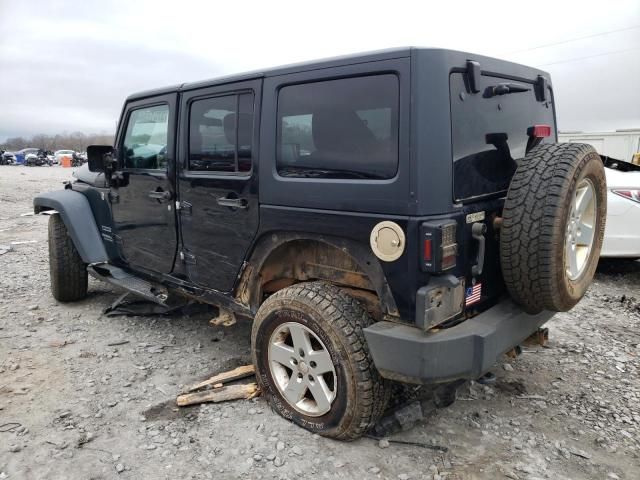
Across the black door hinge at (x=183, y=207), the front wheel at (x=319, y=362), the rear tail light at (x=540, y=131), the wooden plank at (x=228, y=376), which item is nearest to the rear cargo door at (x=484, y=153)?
the rear tail light at (x=540, y=131)

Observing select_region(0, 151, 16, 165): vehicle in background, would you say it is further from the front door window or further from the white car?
the white car

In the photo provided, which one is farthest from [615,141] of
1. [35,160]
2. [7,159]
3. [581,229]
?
[7,159]

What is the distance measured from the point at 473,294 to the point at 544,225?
50 centimetres

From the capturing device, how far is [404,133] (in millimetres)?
2248

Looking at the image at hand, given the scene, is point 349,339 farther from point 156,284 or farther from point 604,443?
point 156,284

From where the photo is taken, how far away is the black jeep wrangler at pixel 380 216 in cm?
227

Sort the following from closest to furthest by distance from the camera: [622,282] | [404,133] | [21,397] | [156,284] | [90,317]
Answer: [404,133]
[21,397]
[156,284]
[90,317]
[622,282]

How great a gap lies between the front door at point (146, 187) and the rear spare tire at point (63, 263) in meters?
0.75

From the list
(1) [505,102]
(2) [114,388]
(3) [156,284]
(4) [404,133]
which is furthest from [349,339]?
(3) [156,284]

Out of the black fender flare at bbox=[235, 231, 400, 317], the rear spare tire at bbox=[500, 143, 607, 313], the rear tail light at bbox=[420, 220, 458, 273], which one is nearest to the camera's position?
the rear tail light at bbox=[420, 220, 458, 273]

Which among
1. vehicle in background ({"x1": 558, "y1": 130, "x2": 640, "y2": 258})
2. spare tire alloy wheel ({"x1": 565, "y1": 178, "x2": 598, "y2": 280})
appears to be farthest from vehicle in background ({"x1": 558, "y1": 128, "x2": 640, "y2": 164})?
spare tire alloy wheel ({"x1": 565, "y1": 178, "x2": 598, "y2": 280})

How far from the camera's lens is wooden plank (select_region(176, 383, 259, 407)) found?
3119 mm

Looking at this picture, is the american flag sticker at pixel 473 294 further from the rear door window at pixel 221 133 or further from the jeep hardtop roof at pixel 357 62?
the rear door window at pixel 221 133

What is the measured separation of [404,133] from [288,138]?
77 cm
